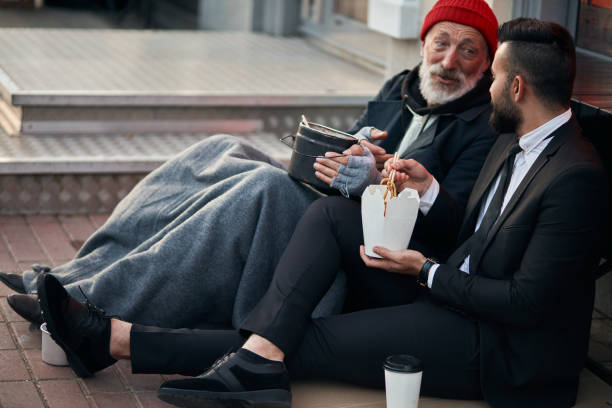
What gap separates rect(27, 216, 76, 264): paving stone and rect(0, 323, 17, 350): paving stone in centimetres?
73

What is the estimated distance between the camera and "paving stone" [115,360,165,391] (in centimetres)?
321

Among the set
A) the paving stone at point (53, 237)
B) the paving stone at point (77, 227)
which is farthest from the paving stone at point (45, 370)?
the paving stone at point (77, 227)

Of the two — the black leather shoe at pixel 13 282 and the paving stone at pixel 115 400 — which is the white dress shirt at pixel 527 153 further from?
the black leather shoe at pixel 13 282

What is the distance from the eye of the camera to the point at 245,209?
336 cm

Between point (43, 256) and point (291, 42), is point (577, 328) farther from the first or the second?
point (291, 42)


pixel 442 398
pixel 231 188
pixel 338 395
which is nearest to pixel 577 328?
pixel 442 398

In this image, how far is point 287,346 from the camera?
299 centimetres

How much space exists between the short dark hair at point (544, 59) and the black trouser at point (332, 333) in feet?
A: 2.31

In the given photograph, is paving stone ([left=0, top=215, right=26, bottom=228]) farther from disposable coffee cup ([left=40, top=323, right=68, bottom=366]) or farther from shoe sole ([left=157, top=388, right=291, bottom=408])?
shoe sole ([left=157, top=388, right=291, bottom=408])

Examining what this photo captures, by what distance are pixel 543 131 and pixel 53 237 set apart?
2592 mm

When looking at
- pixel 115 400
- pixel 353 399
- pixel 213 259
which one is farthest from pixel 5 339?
pixel 353 399

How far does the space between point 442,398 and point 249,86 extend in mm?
3254

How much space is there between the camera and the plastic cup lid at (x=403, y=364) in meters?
2.81

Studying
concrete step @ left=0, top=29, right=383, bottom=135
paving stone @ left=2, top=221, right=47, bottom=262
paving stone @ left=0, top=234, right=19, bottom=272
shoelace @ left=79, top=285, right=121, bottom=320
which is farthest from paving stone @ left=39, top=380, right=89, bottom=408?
concrete step @ left=0, top=29, right=383, bottom=135
